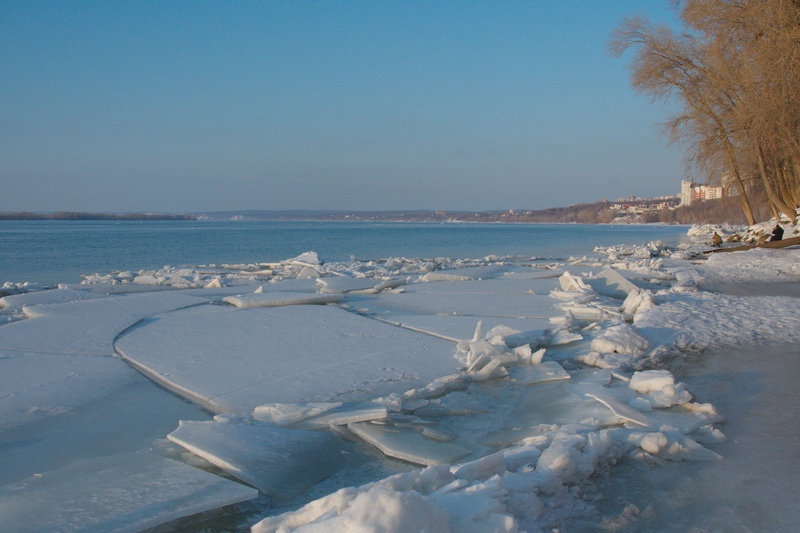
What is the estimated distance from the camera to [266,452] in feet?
9.96

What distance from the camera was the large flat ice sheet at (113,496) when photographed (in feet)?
7.59

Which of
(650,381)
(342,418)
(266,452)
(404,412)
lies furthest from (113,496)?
(650,381)

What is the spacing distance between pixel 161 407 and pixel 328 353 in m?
1.68

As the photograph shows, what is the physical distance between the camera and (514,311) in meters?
7.88

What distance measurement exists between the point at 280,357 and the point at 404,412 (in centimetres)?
172

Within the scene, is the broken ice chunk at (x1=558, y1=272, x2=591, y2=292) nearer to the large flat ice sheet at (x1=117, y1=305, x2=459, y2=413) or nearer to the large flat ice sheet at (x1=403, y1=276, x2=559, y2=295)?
the large flat ice sheet at (x1=403, y1=276, x2=559, y2=295)

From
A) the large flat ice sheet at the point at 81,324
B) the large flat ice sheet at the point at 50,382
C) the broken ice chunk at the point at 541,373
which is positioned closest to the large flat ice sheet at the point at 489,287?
the large flat ice sheet at the point at 81,324

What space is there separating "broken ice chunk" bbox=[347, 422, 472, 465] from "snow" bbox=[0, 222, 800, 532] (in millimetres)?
15

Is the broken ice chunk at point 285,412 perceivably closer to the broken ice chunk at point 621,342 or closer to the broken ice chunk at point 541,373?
the broken ice chunk at point 541,373

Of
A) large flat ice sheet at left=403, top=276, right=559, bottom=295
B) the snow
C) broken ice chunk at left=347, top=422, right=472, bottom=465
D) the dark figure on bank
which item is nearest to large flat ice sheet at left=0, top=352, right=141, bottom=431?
the snow

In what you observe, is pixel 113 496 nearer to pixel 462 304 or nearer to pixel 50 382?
pixel 50 382

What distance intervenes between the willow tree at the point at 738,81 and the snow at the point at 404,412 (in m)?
8.66

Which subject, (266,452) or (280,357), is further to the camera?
(280,357)

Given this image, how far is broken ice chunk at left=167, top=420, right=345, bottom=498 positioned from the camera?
2.80 meters
